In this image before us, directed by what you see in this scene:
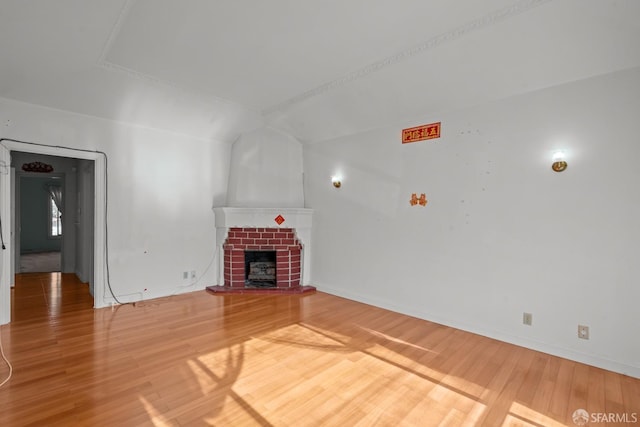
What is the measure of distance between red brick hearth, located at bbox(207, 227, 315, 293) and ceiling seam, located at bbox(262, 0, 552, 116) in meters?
2.02

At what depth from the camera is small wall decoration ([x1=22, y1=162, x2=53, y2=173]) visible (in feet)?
18.0

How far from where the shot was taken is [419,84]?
326 cm

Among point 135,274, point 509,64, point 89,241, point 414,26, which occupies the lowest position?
point 135,274

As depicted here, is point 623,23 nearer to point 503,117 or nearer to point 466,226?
point 503,117

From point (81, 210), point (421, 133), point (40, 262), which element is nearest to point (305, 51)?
point (421, 133)

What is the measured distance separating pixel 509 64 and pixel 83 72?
13.6 feet

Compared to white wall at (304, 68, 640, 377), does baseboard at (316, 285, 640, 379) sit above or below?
below

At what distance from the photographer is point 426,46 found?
2777mm

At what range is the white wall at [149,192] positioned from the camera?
361 centimetres

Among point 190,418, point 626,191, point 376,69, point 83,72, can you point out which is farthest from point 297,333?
point 83,72

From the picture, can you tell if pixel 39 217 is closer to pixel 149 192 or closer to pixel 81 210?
pixel 81 210

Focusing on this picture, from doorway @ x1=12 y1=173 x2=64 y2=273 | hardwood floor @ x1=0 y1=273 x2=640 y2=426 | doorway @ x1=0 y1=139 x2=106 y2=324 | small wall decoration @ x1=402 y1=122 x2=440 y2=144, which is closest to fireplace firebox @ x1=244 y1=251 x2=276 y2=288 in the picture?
hardwood floor @ x1=0 y1=273 x2=640 y2=426

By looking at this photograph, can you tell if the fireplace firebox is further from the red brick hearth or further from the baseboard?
the baseboard

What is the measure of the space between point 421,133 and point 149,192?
373cm
